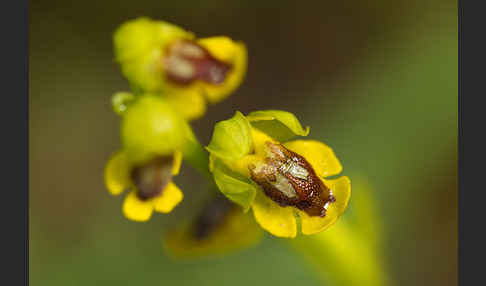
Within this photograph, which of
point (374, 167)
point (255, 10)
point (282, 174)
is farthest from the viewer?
point (255, 10)

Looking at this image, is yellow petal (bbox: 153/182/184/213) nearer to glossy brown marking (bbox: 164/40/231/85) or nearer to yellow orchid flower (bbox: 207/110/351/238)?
yellow orchid flower (bbox: 207/110/351/238)

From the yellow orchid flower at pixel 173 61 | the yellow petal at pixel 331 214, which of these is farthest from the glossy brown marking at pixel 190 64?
the yellow petal at pixel 331 214

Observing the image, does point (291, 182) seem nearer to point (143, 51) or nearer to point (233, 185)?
point (233, 185)

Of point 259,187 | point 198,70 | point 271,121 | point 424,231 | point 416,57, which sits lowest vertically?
point 424,231

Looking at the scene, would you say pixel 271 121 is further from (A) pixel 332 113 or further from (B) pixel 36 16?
(B) pixel 36 16

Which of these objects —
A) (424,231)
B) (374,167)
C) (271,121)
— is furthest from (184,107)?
(424,231)

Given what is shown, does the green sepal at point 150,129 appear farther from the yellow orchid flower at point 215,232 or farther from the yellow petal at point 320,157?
the yellow orchid flower at point 215,232

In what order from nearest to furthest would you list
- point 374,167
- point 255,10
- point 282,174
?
point 282,174
point 374,167
point 255,10

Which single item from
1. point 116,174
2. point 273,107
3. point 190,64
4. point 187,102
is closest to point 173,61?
point 190,64
